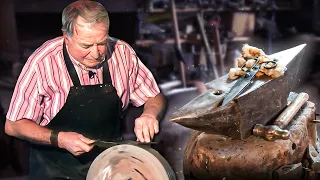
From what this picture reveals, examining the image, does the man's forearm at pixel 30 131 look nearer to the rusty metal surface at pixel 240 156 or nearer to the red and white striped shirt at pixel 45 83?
the red and white striped shirt at pixel 45 83

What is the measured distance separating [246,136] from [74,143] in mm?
671

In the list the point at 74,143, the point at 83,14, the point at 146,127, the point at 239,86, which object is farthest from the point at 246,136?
the point at 83,14

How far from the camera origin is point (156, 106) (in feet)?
5.89

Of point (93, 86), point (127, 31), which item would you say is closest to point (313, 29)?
point (127, 31)

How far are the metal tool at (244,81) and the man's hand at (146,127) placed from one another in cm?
37

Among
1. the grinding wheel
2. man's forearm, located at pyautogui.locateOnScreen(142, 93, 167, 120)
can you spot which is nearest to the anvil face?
the grinding wheel

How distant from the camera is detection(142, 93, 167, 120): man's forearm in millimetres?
1765

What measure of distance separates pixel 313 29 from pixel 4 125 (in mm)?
1549

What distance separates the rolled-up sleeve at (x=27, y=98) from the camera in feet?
5.21

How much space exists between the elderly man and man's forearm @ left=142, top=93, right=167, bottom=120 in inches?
1.2

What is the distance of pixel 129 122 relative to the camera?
177cm

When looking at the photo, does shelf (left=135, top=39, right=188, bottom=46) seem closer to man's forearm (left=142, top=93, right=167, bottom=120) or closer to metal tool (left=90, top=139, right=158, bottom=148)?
man's forearm (left=142, top=93, right=167, bottom=120)

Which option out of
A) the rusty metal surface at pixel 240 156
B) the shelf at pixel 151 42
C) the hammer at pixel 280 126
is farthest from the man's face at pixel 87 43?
the hammer at pixel 280 126

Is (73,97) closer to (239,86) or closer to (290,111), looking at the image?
(239,86)
